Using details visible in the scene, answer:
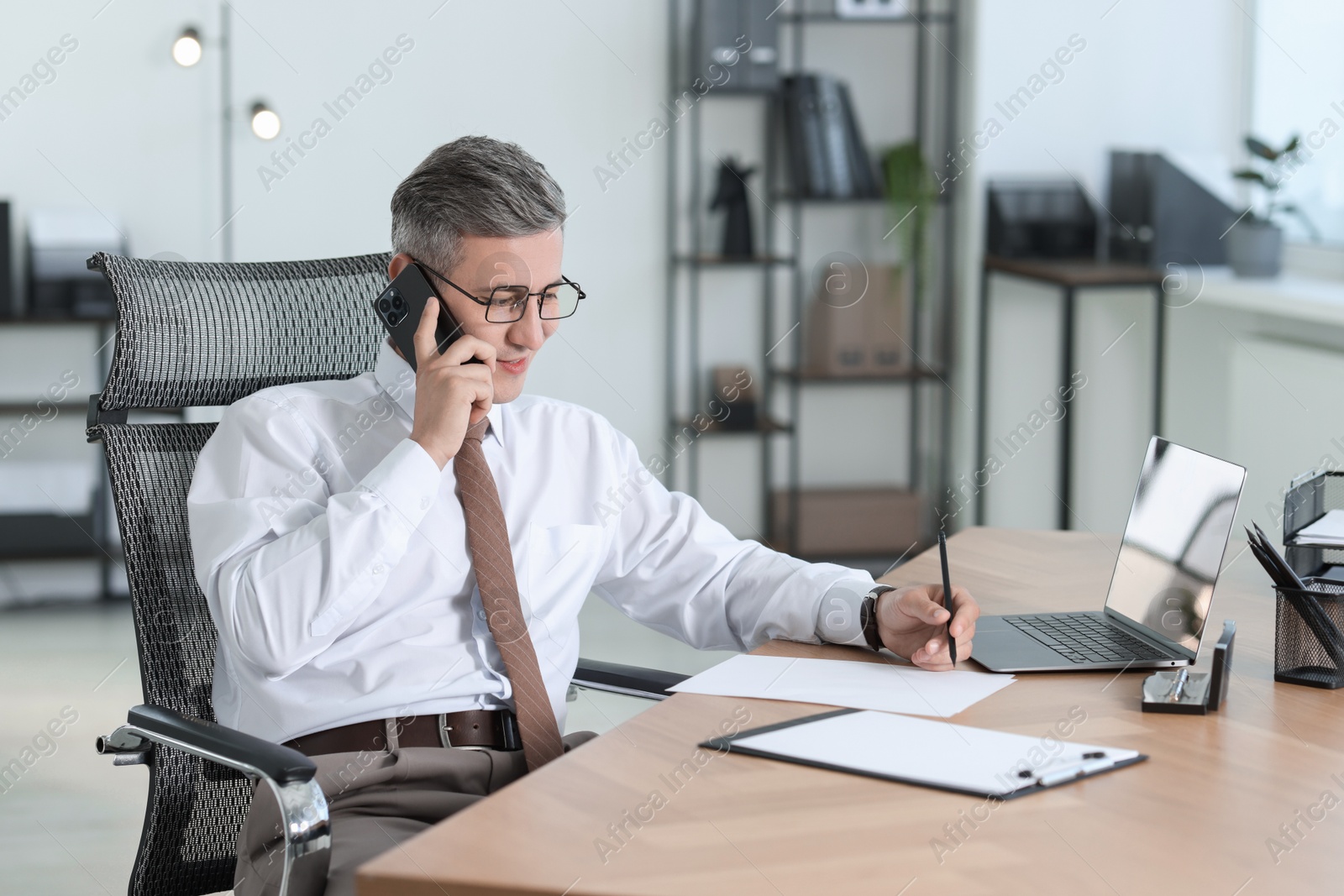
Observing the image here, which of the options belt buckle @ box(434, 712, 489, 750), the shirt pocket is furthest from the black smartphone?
belt buckle @ box(434, 712, 489, 750)

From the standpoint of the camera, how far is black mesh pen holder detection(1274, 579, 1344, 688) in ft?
4.18

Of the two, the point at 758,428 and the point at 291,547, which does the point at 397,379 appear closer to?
the point at 291,547

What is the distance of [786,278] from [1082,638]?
2.95 m

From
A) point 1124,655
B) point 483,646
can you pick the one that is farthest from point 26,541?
point 1124,655

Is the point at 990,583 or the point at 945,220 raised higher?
the point at 945,220

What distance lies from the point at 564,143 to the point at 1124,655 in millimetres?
3006

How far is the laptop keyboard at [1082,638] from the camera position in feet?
4.46

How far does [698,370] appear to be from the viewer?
4.26 metres

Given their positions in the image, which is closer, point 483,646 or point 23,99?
point 483,646

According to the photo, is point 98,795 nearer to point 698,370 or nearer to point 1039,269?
point 698,370

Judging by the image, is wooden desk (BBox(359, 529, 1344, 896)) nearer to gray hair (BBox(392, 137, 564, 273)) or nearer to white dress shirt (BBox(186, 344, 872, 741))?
white dress shirt (BBox(186, 344, 872, 741))

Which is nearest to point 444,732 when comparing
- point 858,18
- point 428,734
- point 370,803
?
point 428,734

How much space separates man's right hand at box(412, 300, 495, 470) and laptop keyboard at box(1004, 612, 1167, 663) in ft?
2.07

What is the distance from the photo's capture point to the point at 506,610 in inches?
55.9
